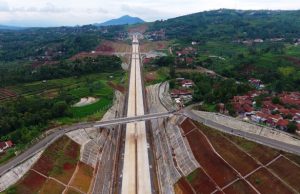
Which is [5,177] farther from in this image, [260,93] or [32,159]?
[260,93]

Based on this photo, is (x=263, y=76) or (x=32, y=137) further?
(x=263, y=76)

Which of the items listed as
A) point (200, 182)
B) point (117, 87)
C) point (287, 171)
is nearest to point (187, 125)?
point (200, 182)

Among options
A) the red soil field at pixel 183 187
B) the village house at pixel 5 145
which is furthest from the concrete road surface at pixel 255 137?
the village house at pixel 5 145

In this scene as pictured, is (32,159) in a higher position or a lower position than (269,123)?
lower

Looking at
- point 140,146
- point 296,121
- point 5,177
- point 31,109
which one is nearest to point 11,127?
point 31,109

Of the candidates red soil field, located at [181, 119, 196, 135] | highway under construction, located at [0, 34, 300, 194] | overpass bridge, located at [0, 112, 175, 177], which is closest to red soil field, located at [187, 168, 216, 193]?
highway under construction, located at [0, 34, 300, 194]

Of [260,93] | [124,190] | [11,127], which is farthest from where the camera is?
[260,93]
